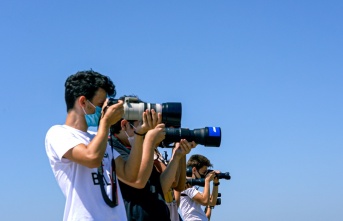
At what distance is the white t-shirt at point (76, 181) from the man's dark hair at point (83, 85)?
0.22m

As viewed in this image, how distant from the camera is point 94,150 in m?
3.82

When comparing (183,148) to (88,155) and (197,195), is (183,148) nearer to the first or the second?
(88,155)

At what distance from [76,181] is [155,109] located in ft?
2.98

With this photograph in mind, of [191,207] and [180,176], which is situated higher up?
[180,176]

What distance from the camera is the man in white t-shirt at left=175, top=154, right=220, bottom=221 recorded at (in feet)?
→ 27.0

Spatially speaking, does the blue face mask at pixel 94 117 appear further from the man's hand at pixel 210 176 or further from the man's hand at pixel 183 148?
the man's hand at pixel 210 176

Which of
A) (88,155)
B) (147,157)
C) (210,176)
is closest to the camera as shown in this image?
(88,155)

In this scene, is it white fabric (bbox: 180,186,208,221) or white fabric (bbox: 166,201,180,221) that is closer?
white fabric (bbox: 166,201,180,221)

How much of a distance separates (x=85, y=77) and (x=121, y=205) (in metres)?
0.89

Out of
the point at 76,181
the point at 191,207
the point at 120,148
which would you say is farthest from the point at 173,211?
the point at 76,181

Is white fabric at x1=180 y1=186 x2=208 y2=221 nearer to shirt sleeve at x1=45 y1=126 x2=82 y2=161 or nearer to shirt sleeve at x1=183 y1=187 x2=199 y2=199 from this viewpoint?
shirt sleeve at x1=183 y1=187 x2=199 y2=199

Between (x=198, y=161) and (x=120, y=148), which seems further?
(x=198, y=161)

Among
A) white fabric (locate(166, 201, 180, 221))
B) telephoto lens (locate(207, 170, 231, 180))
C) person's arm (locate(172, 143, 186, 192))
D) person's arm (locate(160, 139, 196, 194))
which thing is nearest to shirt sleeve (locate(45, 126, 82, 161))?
person's arm (locate(160, 139, 196, 194))

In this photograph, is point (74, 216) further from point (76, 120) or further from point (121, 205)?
point (76, 120)
